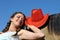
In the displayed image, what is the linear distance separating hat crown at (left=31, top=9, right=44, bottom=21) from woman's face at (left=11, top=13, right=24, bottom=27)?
61 centimetres

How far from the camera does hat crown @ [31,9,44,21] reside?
1.74 metres

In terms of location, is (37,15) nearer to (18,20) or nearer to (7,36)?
(18,20)

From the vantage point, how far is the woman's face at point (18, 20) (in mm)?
1092

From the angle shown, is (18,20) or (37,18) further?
(37,18)

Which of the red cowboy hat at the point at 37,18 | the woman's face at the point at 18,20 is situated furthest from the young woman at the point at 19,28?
the red cowboy hat at the point at 37,18

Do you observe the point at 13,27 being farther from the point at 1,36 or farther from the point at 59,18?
the point at 59,18

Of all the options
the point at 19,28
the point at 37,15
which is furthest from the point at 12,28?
the point at 37,15

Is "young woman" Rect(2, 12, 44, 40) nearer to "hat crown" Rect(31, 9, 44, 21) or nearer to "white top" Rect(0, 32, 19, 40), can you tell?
"white top" Rect(0, 32, 19, 40)

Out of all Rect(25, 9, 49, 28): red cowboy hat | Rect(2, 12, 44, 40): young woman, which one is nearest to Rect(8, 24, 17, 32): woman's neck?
Rect(2, 12, 44, 40): young woman

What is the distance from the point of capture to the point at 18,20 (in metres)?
1.10

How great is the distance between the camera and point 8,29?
1144mm

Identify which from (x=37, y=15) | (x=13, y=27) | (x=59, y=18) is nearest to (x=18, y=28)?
(x=13, y=27)

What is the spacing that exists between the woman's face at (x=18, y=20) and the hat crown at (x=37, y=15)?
1.99 feet

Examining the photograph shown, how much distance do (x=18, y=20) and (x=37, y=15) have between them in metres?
0.67
